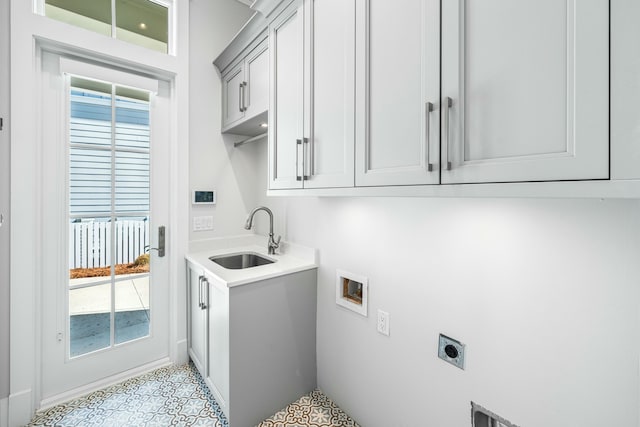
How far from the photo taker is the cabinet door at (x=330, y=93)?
1.12 meters

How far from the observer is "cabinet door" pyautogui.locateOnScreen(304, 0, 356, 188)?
112cm

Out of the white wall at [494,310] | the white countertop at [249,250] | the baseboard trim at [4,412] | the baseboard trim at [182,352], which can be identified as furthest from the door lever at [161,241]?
the white wall at [494,310]

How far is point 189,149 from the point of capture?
2170 millimetres

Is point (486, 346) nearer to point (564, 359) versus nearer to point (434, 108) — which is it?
point (564, 359)

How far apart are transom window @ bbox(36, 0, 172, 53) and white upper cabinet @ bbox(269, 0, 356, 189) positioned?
1.10 m

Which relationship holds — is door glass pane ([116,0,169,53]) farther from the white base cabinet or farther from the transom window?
the white base cabinet

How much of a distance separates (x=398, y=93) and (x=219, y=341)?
1.58 m

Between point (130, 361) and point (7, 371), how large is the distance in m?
0.62

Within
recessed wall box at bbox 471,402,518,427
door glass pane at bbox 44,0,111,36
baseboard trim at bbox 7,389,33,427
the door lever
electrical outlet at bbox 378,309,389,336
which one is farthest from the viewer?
the door lever

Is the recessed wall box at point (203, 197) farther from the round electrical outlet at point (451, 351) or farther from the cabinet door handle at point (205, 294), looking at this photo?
the round electrical outlet at point (451, 351)

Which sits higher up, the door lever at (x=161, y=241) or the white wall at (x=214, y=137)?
the white wall at (x=214, y=137)

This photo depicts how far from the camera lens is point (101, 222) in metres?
1.91

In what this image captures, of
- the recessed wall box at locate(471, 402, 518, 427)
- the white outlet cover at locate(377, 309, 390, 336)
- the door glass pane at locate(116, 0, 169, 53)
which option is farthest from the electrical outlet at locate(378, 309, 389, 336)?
the door glass pane at locate(116, 0, 169, 53)

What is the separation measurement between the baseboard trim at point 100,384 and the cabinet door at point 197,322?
0.25m
